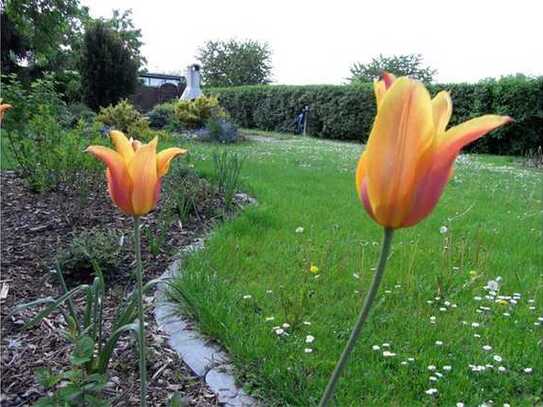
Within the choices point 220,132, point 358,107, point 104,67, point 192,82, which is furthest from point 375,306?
point 192,82

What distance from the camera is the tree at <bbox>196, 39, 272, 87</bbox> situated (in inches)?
1564

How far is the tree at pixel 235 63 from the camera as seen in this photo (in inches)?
1564

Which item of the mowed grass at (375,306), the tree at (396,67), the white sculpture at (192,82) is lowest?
the mowed grass at (375,306)

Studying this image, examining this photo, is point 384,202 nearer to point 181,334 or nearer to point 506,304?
point 181,334

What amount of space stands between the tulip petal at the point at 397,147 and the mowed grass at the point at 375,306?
92cm

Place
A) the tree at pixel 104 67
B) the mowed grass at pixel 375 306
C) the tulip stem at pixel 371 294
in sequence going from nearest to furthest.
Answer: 1. the tulip stem at pixel 371 294
2. the mowed grass at pixel 375 306
3. the tree at pixel 104 67

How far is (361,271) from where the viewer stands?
2758 mm

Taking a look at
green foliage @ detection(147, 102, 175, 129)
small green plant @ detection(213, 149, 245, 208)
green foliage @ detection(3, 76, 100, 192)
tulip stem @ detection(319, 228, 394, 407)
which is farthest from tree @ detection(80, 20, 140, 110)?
tulip stem @ detection(319, 228, 394, 407)

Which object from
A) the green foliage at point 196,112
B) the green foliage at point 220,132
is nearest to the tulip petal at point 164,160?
the green foliage at point 220,132

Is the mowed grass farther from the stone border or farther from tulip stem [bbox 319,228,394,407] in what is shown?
tulip stem [bbox 319,228,394,407]

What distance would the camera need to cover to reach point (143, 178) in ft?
3.16

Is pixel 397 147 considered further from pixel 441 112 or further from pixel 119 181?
pixel 119 181

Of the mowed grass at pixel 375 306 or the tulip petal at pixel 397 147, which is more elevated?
the tulip petal at pixel 397 147

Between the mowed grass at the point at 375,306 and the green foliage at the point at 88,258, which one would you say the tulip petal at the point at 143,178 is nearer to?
the mowed grass at the point at 375,306
